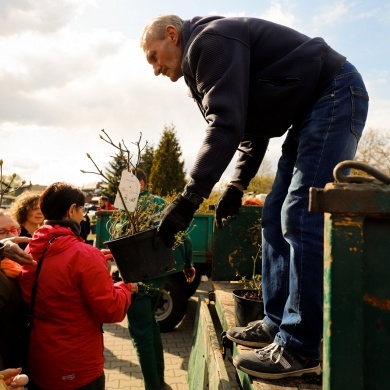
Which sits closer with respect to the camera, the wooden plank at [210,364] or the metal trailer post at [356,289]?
the metal trailer post at [356,289]

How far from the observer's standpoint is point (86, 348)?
2.28 m

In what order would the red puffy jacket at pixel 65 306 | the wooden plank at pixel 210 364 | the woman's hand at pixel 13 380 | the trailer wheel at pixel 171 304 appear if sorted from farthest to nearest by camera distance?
the trailer wheel at pixel 171 304 → the red puffy jacket at pixel 65 306 → the wooden plank at pixel 210 364 → the woman's hand at pixel 13 380

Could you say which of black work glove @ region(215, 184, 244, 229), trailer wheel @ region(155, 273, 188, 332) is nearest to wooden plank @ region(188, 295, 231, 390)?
black work glove @ region(215, 184, 244, 229)

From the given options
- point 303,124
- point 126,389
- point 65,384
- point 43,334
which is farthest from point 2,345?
point 126,389

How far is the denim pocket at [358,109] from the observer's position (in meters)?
1.69

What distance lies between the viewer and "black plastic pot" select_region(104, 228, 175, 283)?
212cm

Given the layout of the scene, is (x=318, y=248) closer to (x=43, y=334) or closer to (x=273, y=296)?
(x=273, y=296)

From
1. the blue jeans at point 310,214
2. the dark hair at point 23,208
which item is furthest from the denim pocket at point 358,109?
the dark hair at point 23,208

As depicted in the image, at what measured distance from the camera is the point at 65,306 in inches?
88.1

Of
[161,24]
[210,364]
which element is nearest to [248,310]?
[210,364]

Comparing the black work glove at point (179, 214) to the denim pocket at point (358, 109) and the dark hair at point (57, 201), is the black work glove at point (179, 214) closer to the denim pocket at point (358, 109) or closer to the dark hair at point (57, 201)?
the denim pocket at point (358, 109)

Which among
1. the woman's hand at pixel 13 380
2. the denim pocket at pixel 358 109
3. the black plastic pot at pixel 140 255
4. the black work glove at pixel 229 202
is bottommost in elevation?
the woman's hand at pixel 13 380

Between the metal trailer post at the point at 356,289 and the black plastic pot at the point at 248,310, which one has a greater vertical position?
the metal trailer post at the point at 356,289

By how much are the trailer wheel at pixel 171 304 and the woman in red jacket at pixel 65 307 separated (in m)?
2.79
